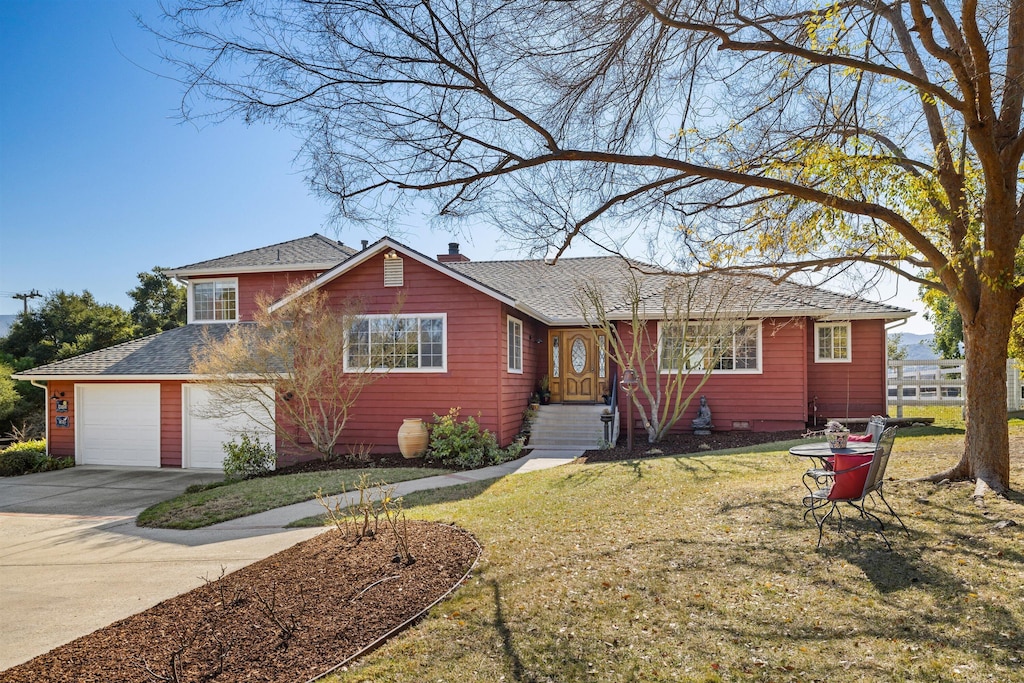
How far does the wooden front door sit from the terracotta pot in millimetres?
4995

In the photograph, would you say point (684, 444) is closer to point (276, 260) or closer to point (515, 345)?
point (515, 345)

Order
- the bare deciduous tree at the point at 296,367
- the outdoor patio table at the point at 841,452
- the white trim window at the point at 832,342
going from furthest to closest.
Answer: the white trim window at the point at 832,342 → the bare deciduous tree at the point at 296,367 → the outdoor patio table at the point at 841,452

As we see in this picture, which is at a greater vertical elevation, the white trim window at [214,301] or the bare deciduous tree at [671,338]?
the white trim window at [214,301]

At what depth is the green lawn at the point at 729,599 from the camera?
3693 mm

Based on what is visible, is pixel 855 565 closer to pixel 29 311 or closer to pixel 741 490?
pixel 741 490

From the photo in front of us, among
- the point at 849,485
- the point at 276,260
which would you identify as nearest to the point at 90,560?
the point at 849,485

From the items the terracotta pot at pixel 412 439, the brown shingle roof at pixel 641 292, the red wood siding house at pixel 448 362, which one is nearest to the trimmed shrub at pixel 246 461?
the red wood siding house at pixel 448 362

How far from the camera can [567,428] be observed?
15.4 m

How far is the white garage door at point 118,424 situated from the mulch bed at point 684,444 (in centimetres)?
1029

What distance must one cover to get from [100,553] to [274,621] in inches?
155

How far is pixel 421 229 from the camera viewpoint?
6.41 m

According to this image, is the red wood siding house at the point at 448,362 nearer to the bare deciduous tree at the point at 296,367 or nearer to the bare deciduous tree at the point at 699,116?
the bare deciduous tree at the point at 296,367

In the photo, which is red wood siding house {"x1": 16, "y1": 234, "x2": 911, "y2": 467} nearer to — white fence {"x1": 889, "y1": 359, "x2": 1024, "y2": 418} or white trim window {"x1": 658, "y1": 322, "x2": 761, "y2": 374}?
white trim window {"x1": 658, "y1": 322, "x2": 761, "y2": 374}

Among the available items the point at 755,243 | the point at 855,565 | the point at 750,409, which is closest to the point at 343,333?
the point at 755,243
